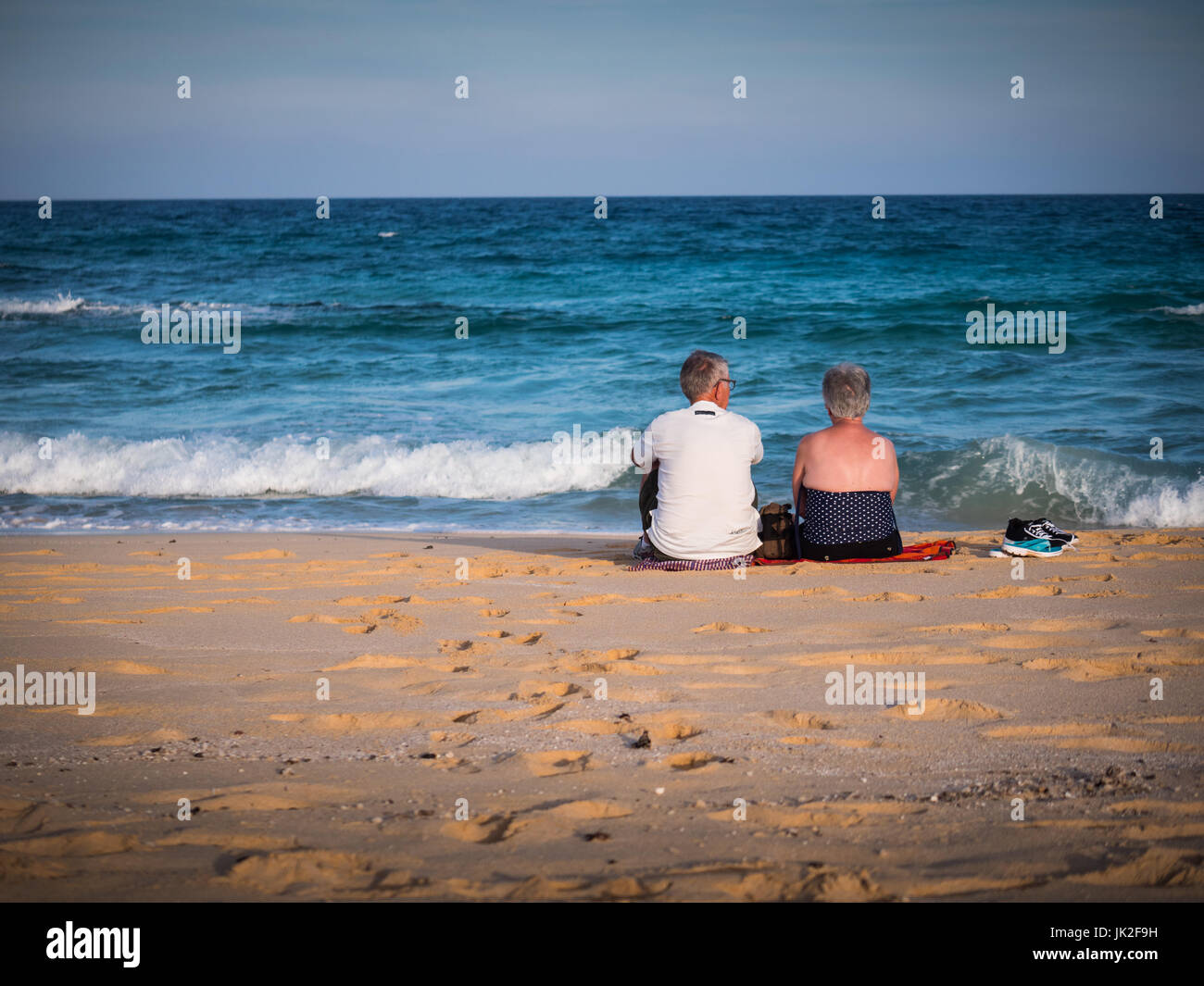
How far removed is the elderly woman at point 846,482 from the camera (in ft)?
17.5

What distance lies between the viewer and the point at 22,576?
5.35m

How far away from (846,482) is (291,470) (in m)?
5.71

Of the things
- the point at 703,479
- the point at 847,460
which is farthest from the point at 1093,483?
the point at 703,479

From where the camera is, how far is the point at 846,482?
539 cm

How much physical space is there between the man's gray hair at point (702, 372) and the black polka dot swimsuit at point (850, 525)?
84cm

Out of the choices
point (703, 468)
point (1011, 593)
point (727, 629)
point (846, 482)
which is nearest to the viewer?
point (727, 629)

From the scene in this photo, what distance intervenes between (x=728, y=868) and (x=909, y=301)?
16.1 m

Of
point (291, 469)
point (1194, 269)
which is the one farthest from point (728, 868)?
point (1194, 269)

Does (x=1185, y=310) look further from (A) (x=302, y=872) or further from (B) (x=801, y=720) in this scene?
(A) (x=302, y=872)
